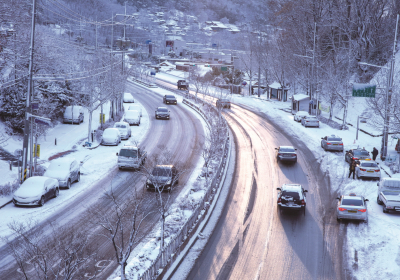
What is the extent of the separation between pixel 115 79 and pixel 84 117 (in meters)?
6.95

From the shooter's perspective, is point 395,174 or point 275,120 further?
point 275,120

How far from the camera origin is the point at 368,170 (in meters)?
30.1

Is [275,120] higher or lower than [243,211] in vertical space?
higher

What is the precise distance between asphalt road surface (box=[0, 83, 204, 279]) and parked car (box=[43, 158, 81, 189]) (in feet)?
4.63

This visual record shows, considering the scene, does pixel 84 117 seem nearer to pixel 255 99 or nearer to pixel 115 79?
pixel 115 79

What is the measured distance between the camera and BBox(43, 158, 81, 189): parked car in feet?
87.5

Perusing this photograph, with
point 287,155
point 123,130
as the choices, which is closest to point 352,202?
point 287,155

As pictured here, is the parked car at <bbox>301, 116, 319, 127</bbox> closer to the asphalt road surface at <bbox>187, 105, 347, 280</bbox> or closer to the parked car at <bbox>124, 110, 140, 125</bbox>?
the asphalt road surface at <bbox>187, 105, 347, 280</bbox>

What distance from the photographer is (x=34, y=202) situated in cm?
2319

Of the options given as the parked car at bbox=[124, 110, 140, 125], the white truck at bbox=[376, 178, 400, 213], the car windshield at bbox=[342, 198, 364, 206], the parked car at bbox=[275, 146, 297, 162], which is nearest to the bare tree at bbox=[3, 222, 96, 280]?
the car windshield at bbox=[342, 198, 364, 206]

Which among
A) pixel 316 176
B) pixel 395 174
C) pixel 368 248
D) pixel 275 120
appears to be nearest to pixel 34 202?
pixel 368 248

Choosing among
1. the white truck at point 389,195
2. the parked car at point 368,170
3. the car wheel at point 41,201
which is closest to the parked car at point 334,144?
the parked car at point 368,170

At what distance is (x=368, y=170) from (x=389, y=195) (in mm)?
5808

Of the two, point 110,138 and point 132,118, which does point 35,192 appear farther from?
point 132,118
